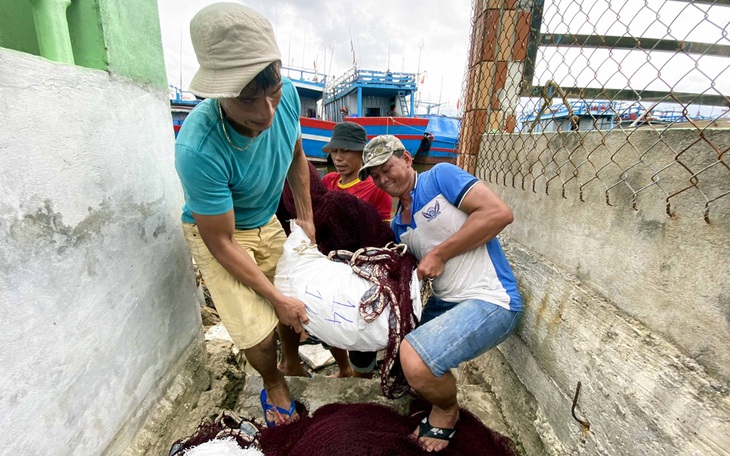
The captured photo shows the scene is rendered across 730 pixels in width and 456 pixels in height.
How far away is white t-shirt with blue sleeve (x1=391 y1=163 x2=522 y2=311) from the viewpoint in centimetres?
197

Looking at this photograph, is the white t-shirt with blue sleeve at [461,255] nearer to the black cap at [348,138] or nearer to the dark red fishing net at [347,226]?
the dark red fishing net at [347,226]

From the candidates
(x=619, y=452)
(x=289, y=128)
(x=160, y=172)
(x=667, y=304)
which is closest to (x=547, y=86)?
(x=667, y=304)

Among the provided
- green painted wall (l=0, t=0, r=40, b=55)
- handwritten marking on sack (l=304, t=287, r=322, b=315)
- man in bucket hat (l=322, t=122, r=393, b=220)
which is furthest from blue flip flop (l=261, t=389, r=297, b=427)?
green painted wall (l=0, t=0, r=40, b=55)

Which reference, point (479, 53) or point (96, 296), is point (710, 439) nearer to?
point (96, 296)

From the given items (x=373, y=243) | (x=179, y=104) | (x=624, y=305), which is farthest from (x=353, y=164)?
(x=179, y=104)

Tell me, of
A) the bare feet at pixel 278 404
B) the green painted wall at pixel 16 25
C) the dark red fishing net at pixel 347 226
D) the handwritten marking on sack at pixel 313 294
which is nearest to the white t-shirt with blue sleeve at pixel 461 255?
the dark red fishing net at pixel 347 226

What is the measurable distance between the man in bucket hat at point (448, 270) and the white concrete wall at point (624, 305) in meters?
0.30

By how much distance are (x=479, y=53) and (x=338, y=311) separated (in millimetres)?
2258

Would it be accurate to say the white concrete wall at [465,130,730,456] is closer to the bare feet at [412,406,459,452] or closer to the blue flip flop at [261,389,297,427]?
the bare feet at [412,406,459,452]

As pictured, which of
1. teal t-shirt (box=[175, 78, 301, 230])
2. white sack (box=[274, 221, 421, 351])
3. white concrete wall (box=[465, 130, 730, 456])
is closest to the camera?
white concrete wall (box=[465, 130, 730, 456])

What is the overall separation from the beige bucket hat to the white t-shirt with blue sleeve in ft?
3.66

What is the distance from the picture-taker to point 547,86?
1919 millimetres

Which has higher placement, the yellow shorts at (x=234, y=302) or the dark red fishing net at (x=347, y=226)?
the dark red fishing net at (x=347, y=226)

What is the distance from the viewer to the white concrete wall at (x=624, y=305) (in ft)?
3.74
